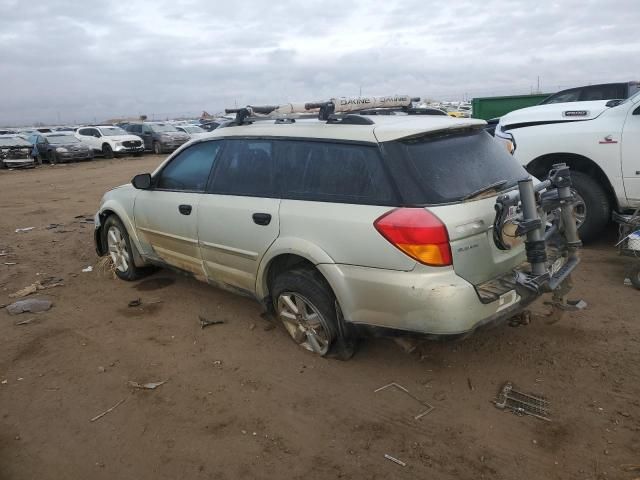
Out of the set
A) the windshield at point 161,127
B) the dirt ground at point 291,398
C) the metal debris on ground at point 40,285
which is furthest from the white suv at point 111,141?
the dirt ground at point 291,398

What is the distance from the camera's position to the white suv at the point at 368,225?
9.39 ft

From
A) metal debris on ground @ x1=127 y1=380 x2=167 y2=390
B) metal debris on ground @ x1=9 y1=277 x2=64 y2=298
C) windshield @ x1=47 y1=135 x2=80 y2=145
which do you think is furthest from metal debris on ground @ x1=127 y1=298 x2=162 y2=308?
windshield @ x1=47 y1=135 x2=80 y2=145

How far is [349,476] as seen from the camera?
8.32ft

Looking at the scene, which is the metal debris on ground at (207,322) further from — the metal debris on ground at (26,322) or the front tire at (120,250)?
the metal debris on ground at (26,322)

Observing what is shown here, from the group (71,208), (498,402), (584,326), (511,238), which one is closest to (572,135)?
(584,326)

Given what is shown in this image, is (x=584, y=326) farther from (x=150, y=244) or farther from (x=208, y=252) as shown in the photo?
(x=150, y=244)

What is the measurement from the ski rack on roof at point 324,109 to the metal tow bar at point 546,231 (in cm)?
129

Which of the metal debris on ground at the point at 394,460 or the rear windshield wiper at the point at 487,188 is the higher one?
the rear windshield wiper at the point at 487,188

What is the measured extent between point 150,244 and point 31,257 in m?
2.80

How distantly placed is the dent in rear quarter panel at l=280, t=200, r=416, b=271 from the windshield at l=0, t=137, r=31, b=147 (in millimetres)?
21934

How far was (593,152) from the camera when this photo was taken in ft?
18.2

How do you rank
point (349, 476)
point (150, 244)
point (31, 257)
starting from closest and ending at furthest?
point (349, 476) < point (150, 244) < point (31, 257)

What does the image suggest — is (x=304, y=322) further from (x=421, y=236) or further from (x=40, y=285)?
(x=40, y=285)

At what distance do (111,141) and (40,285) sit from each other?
20.1 metres
